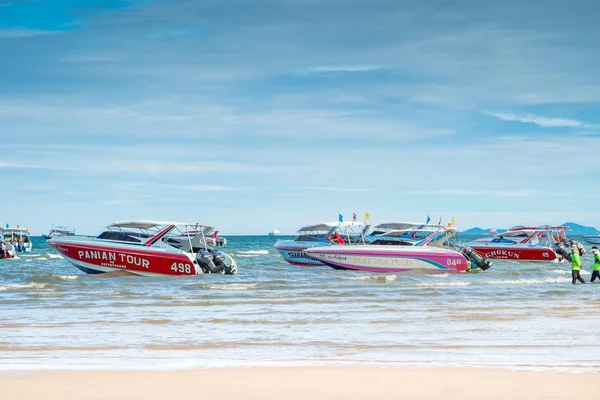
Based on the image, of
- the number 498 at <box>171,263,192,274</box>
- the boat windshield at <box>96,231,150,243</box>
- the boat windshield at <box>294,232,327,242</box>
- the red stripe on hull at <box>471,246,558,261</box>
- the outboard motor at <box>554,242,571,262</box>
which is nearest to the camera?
the number 498 at <box>171,263,192,274</box>

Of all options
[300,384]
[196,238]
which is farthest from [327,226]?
[300,384]

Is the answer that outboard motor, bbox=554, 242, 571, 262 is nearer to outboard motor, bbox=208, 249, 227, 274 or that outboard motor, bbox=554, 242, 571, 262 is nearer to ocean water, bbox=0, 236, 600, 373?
ocean water, bbox=0, 236, 600, 373

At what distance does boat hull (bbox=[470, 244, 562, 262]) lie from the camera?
4832 centimetres

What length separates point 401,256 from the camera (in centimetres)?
3444

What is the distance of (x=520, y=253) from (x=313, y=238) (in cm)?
1412

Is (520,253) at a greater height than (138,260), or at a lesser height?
lesser

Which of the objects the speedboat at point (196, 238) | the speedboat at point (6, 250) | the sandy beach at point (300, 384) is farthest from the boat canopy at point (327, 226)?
the sandy beach at point (300, 384)

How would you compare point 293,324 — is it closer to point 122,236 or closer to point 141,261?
point 141,261

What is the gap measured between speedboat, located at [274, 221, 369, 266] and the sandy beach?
2871cm

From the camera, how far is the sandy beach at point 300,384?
28.5ft

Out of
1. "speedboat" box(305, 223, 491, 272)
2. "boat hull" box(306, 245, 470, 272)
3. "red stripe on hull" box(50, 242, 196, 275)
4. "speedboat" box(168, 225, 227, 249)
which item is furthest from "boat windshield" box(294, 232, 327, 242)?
"red stripe on hull" box(50, 242, 196, 275)

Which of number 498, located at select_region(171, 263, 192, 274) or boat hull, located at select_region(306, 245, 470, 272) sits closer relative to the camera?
number 498, located at select_region(171, 263, 192, 274)

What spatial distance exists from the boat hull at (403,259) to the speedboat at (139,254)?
6040 millimetres

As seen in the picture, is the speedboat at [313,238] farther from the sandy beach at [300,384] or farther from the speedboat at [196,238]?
the sandy beach at [300,384]
